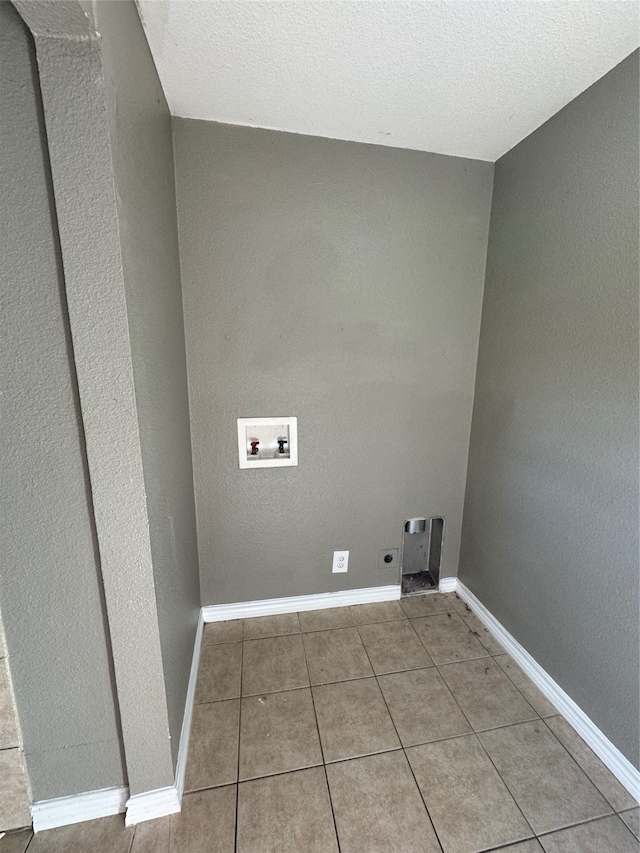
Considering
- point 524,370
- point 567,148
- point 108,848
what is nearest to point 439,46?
point 567,148

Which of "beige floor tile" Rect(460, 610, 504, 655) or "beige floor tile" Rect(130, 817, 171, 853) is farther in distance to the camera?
"beige floor tile" Rect(460, 610, 504, 655)

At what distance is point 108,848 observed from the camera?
0.95 metres

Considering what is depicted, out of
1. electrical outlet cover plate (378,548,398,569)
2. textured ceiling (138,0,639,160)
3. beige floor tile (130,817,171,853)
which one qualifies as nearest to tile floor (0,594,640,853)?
beige floor tile (130,817,171,853)

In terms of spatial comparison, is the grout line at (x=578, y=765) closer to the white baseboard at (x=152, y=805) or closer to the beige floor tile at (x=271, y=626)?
the beige floor tile at (x=271, y=626)

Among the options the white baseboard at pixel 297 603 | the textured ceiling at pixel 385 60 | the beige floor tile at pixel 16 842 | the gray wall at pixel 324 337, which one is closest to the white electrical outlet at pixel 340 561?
the gray wall at pixel 324 337

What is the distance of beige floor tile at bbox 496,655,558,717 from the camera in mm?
1363

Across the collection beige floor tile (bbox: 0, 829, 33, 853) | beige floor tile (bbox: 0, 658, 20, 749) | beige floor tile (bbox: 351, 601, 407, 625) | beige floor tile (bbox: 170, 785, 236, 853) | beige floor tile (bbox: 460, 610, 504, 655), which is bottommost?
beige floor tile (bbox: 351, 601, 407, 625)

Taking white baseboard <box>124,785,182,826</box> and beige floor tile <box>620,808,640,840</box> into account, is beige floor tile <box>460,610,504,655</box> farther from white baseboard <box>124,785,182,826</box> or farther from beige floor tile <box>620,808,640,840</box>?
white baseboard <box>124,785,182,826</box>

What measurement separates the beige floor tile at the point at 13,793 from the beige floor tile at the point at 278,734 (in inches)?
24.1

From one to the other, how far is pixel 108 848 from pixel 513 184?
275 cm

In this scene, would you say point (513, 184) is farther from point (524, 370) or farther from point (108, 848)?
point (108, 848)

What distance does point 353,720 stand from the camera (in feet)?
4.29

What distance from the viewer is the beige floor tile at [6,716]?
0.89 metres

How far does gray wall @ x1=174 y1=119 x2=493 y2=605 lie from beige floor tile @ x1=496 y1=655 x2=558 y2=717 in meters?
0.63
